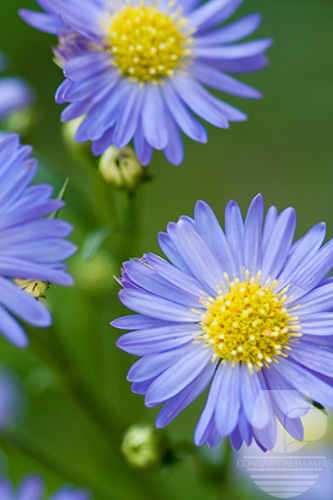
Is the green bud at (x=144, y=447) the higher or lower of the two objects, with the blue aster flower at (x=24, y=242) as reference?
lower

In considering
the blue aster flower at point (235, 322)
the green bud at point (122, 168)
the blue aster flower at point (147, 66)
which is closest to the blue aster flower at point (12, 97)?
the blue aster flower at point (147, 66)

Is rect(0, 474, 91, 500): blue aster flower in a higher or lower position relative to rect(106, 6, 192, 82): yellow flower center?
lower

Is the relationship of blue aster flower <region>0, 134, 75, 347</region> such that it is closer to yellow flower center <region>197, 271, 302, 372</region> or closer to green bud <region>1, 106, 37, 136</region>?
yellow flower center <region>197, 271, 302, 372</region>

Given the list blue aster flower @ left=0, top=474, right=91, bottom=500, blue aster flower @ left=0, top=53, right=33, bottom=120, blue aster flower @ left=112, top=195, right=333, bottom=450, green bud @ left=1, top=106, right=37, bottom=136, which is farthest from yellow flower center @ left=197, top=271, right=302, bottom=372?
blue aster flower @ left=0, top=53, right=33, bottom=120

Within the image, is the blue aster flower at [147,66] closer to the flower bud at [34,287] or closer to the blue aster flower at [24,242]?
the blue aster flower at [24,242]

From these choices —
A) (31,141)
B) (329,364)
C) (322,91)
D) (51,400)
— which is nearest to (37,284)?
(329,364)

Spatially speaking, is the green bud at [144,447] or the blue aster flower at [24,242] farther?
the green bud at [144,447]

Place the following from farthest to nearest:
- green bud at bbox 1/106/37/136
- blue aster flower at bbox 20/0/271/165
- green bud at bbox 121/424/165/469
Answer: green bud at bbox 1/106/37/136
green bud at bbox 121/424/165/469
blue aster flower at bbox 20/0/271/165
